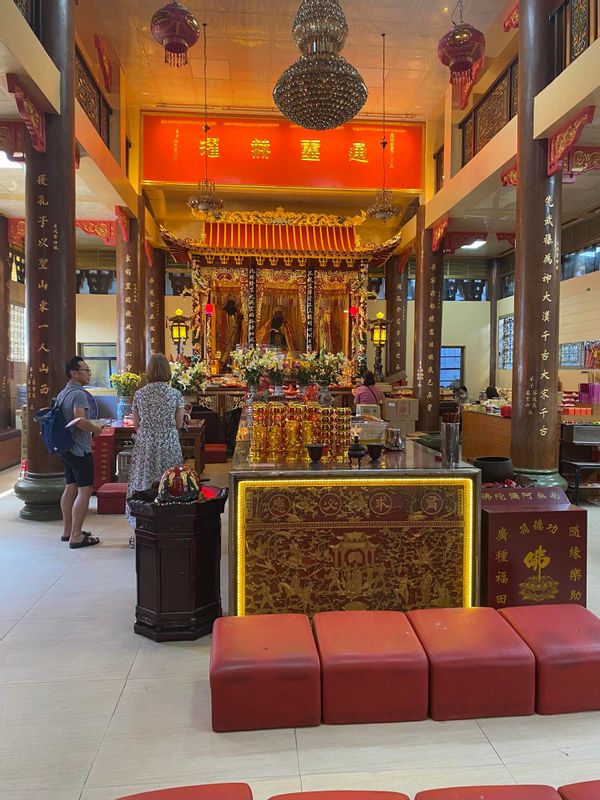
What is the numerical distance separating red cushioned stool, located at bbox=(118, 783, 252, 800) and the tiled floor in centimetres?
47

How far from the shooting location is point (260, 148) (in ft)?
31.3

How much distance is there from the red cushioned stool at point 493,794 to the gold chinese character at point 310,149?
9.66m

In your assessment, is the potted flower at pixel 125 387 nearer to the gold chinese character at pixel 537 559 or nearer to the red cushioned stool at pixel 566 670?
the gold chinese character at pixel 537 559

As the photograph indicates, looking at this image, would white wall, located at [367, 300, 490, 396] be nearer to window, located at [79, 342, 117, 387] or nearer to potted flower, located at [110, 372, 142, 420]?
window, located at [79, 342, 117, 387]

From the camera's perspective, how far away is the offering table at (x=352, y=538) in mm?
2525

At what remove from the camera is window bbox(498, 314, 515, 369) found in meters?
12.6

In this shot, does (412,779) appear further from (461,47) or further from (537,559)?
(461,47)

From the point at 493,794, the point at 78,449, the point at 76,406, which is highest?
the point at 76,406

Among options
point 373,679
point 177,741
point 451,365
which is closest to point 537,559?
point 373,679

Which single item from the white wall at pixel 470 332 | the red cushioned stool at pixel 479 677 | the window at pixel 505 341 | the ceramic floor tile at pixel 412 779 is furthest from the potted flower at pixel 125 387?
the window at pixel 505 341

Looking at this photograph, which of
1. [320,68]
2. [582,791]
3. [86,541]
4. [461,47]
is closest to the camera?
[582,791]

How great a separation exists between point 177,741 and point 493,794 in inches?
42.5

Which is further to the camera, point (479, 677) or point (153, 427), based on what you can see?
point (153, 427)

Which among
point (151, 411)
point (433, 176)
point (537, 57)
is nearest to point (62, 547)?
point (151, 411)
